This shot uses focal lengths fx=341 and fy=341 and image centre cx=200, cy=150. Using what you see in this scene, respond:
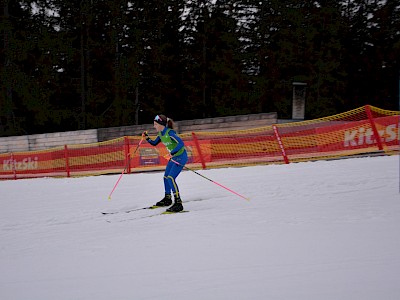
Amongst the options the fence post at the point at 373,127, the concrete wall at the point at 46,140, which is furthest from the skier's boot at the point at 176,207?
the concrete wall at the point at 46,140

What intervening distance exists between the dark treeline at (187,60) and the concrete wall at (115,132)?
8670 millimetres

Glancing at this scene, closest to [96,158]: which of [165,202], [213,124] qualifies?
[213,124]

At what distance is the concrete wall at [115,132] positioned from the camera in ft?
46.5

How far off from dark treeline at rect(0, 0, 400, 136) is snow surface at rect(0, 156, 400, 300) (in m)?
22.6

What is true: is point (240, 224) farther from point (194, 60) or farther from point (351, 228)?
point (194, 60)

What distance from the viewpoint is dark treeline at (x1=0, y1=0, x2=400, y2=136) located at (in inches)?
1070

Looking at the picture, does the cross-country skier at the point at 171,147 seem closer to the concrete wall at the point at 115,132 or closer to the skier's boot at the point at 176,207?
the skier's boot at the point at 176,207

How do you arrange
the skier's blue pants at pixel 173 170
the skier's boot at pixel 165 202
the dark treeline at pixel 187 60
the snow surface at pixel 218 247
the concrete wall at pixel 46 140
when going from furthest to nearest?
the dark treeline at pixel 187 60 < the concrete wall at pixel 46 140 < the skier's boot at pixel 165 202 < the skier's blue pants at pixel 173 170 < the snow surface at pixel 218 247

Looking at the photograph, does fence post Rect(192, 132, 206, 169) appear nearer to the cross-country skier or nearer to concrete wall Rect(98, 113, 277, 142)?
concrete wall Rect(98, 113, 277, 142)

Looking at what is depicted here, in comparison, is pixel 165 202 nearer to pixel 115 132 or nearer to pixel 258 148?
pixel 258 148

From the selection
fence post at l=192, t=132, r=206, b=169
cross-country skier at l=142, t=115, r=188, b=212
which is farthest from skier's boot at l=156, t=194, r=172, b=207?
fence post at l=192, t=132, r=206, b=169

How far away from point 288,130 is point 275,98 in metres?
19.7

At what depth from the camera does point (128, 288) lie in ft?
9.51

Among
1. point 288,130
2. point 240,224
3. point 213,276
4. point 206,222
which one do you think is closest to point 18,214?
point 206,222
